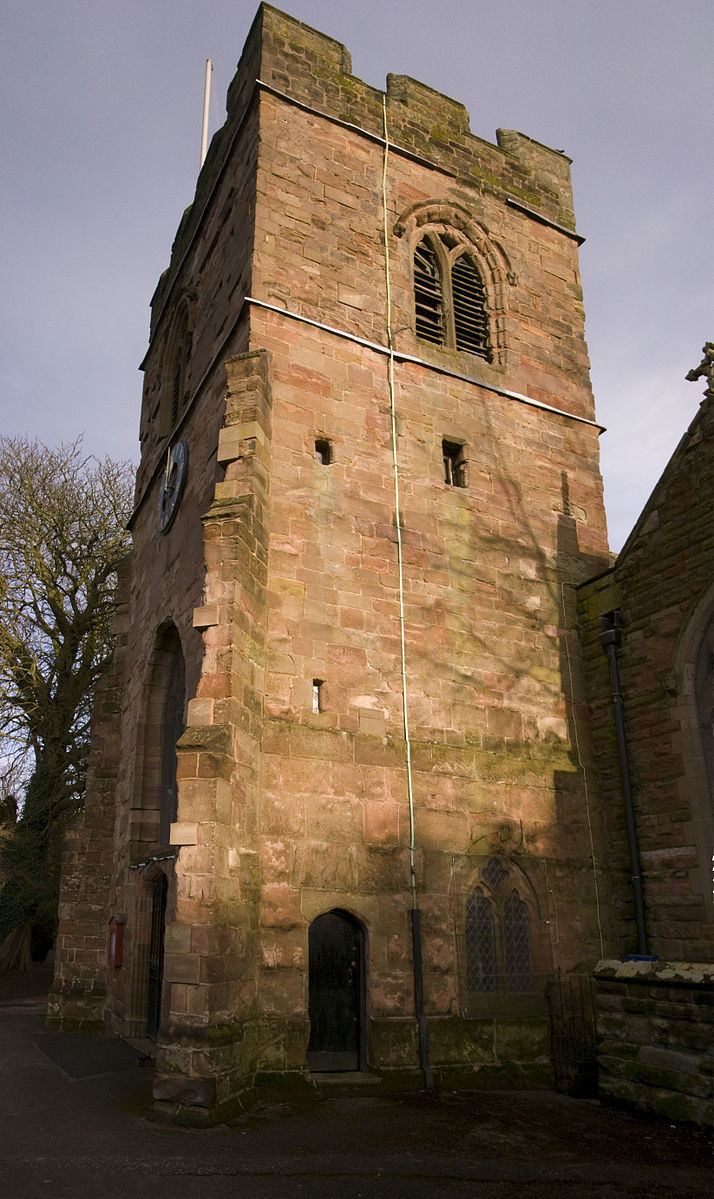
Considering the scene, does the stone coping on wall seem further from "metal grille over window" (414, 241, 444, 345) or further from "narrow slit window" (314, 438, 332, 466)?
"metal grille over window" (414, 241, 444, 345)

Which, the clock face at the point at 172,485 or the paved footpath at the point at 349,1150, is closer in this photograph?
the paved footpath at the point at 349,1150

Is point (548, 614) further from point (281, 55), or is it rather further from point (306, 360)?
point (281, 55)

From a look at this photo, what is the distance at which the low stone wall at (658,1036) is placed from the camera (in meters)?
7.18

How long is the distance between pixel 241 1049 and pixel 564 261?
41.6 feet

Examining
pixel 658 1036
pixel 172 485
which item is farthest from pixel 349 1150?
pixel 172 485

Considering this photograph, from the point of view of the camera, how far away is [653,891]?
397 inches

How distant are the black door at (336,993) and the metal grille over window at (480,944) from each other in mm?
1280

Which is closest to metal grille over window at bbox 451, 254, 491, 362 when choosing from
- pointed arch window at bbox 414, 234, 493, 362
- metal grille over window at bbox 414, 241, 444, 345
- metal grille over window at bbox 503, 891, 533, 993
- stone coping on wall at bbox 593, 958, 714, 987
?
pointed arch window at bbox 414, 234, 493, 362

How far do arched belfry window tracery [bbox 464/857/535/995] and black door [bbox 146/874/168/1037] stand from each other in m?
4.04

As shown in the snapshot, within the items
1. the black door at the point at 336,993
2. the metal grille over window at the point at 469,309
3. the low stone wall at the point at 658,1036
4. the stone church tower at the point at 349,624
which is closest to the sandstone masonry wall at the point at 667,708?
the stone church tower at the point at 349,624

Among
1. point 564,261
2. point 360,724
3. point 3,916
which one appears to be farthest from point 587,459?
point 3,916

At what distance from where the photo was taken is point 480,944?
9914 millimetres

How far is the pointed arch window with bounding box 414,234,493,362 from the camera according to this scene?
13.1 metres

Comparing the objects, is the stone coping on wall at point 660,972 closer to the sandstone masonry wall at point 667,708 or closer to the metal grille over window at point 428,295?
the sandstone masonry wall at point 667,708
